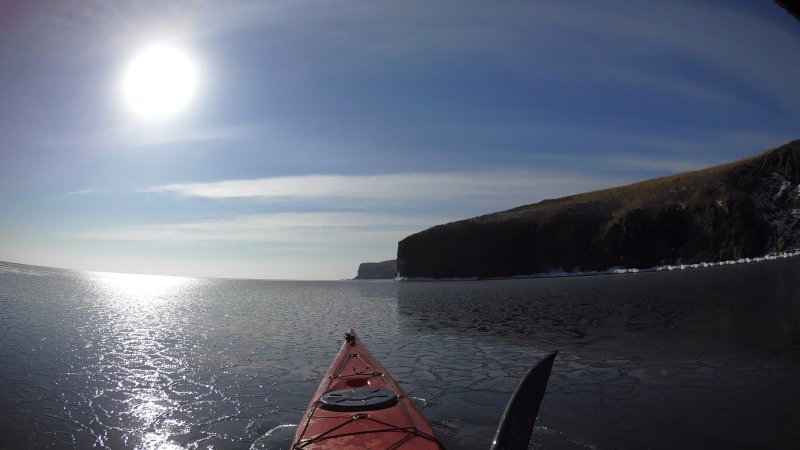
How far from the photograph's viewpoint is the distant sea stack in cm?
9269

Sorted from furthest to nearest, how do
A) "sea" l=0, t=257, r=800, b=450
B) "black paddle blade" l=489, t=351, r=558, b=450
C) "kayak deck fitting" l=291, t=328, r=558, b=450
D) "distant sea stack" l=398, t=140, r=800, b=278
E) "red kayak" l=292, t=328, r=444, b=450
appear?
"distant sea stack" l=398, t=140, r=800, b=278, "sea" l=0, t=257, r=800, b=450, "red kayak" l=292, t=328, r=444, b=450, "kayak deck fitting" l=291, t=328, r=558, b=450, "black paddle blade" l=489, t=351, r=558, b=450

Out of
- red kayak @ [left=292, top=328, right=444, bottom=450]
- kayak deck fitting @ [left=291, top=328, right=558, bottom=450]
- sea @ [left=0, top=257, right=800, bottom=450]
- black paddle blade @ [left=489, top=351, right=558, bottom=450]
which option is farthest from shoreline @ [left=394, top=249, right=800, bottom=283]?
black paddle blade @ [left=489, top=351, right=558, bottom=450]

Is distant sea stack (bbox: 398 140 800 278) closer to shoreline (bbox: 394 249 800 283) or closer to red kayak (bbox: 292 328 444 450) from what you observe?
shoreline (bbox: 394 249 800 283)

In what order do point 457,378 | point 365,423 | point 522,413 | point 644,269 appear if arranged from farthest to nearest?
point 644,269 < point 457,378 < point 365,423 < point 522,413

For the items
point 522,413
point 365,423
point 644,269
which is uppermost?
point 522,413

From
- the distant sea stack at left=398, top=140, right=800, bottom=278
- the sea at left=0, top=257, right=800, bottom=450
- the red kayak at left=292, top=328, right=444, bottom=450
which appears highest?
the distant sea stack at left=398, top=140, right=800, bottom=278

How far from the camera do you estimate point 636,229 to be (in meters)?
107

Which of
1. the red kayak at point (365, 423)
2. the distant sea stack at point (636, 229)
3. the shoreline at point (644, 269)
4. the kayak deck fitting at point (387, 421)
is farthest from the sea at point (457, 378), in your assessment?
the distant sea stack at point (636, 229)

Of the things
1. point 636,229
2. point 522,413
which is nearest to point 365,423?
point 522,413

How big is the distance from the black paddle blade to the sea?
3.41 m

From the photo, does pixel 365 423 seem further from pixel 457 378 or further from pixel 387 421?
pixel 457 378

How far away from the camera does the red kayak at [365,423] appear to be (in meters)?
7.84

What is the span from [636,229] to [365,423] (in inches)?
4484

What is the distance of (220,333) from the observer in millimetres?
29984
